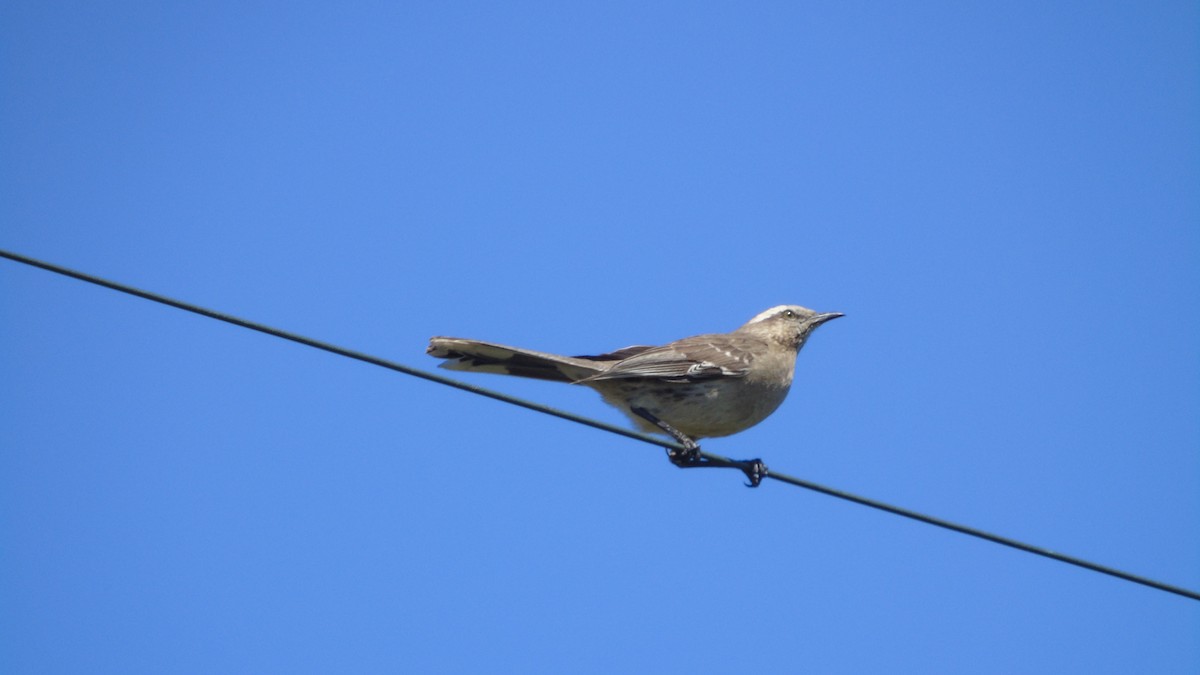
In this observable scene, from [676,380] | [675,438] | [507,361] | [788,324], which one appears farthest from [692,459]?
[788,324]

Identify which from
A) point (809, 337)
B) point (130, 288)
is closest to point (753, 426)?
point (809, 337)

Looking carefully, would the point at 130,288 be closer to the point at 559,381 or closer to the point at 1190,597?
the point at 559,381

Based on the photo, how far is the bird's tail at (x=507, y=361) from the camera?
8.21 metres

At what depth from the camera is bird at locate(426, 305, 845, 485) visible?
862 centimetres

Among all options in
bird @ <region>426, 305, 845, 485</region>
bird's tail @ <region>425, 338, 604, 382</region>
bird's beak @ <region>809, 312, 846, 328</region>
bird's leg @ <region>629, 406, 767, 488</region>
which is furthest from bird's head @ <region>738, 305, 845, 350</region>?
bird's tail @ <region>425, 338, 604, 382</region>

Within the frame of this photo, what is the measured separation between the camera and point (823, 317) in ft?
33.9

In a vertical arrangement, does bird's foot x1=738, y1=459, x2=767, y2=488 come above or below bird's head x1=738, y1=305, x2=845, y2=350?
below

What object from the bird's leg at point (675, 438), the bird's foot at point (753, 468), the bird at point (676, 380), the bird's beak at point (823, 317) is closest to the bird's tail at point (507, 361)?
the bird at point (676, 380)

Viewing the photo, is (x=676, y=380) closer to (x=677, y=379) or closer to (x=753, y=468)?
(x=677, y=379)

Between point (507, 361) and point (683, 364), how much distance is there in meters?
1.33

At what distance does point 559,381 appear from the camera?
8.93 metres

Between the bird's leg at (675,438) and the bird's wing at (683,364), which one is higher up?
the bird's wing at (683,364)

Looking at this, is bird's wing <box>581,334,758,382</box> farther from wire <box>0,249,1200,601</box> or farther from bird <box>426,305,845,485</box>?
wire <box>0,249,1200,601</box>

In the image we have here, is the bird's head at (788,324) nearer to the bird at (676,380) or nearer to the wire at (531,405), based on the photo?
the bird at (676,380)
